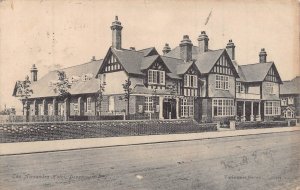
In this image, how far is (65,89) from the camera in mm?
9492

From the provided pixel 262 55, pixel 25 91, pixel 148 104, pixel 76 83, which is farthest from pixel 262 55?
pixel 25 91

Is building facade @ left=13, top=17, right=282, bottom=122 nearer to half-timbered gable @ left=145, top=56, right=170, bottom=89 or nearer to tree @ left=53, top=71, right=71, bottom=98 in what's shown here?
half-timbered gable @ left=145, top=56, right=170, bottom=89

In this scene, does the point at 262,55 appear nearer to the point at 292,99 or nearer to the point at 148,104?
the point at 292,99

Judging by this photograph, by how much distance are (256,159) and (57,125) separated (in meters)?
4.87

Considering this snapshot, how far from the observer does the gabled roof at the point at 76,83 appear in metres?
7.54

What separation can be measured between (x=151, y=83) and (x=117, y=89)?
1.97m

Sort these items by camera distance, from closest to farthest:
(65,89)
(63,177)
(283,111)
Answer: (63,177)
(65,89)
(283,111)

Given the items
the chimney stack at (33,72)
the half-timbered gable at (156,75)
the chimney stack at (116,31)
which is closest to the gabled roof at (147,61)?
the half-timbered gable at (156,75)

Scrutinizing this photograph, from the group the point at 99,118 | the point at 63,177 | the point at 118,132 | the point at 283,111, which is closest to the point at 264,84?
the point at 283,111

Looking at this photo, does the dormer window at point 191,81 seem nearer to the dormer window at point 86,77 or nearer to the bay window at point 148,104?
the bay window at point 148,104

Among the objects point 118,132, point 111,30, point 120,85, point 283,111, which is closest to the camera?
point 111,30

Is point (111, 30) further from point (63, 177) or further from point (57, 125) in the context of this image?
point (57, 125)

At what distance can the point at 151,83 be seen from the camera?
11.2 meters

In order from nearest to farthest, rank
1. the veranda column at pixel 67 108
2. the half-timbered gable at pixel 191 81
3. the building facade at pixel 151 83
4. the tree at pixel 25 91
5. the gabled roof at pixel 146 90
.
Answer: the tree at pixel 25 91, the building facade at pixel 151 83, the veranda column at pixel 67 108, the gabled roof at pixel 146 90, the half-timbered gable at pixel 191 81
